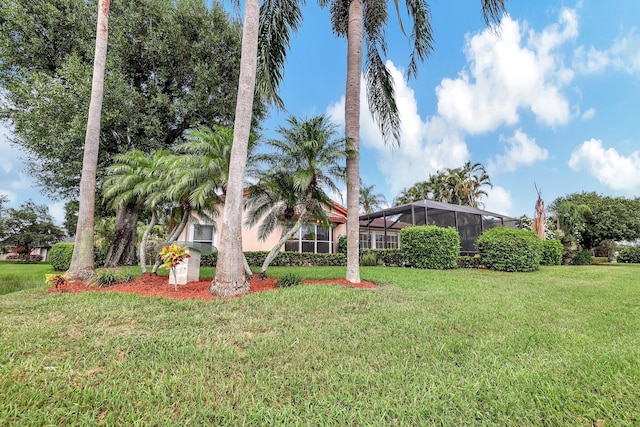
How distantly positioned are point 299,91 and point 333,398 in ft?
40.5

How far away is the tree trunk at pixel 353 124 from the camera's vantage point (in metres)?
8.12

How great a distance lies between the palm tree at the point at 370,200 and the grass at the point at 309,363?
1044 inches

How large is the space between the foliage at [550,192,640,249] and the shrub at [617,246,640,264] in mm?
1122

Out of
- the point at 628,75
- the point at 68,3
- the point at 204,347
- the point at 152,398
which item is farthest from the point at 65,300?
the point at 628,75

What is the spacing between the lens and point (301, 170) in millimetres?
7648

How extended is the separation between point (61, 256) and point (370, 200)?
25980 mm

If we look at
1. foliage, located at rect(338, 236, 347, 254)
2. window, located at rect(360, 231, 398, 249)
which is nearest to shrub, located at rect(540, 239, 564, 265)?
window, located at rect(360, 231, 398, 249)

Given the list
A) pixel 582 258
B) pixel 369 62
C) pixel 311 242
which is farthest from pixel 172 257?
pixel 582 258

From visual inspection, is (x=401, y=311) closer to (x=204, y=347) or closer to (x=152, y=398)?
(x=204, y=347)

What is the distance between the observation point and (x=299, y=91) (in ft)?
41.2

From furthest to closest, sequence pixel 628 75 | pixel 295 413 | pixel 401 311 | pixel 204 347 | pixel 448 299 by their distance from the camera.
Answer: pixel 628 75 → pixel 448 299 → pixel 401 311 → pixel 204 347 → pixel 295 413

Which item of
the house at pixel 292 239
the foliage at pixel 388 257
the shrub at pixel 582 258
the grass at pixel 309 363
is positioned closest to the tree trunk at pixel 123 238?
the house at pixel 292 239

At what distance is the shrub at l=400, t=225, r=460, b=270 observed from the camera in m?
12.6

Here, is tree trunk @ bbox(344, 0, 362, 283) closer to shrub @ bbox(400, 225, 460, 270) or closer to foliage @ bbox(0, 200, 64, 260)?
shrub @ bbox(400, 225, 460, 270)
